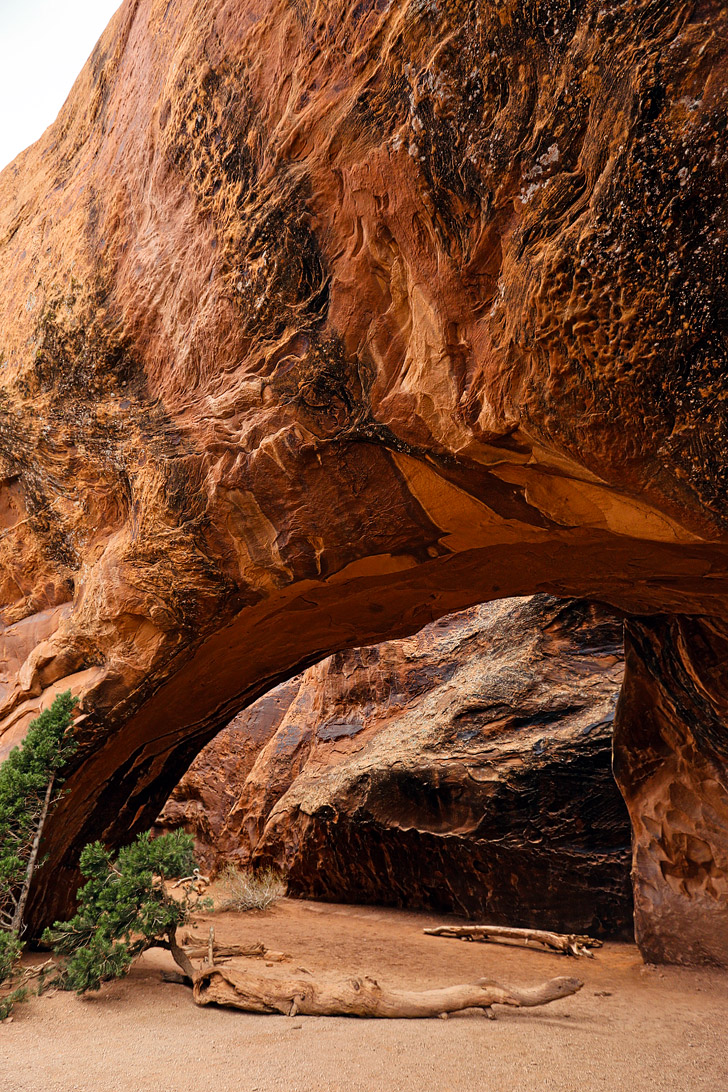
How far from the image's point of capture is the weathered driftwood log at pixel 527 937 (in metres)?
6.02

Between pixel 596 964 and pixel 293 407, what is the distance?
5.17 metres

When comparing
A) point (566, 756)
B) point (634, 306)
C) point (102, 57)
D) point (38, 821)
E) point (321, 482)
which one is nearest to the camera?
point (634, 306)

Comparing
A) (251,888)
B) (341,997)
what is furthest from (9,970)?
(251,888)

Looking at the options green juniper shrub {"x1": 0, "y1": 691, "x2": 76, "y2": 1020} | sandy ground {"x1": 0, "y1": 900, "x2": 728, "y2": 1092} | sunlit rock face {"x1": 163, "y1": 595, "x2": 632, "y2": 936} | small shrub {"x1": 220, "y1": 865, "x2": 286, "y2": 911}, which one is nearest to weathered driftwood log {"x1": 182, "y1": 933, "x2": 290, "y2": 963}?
sandy ground {"x1": 0, "y1": 900, "x2": 728, "y2": 1092}

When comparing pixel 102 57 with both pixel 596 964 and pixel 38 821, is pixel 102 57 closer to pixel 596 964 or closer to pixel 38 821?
pixel 38 821

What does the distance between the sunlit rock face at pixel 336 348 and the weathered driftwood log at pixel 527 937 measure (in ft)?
10.5

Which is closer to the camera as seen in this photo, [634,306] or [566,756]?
[634,306]

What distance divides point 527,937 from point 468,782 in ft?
5.26

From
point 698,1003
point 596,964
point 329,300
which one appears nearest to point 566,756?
point 596,964

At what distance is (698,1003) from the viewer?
4.28 meters

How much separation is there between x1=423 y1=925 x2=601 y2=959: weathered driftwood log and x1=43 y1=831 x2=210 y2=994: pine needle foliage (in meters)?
3.34

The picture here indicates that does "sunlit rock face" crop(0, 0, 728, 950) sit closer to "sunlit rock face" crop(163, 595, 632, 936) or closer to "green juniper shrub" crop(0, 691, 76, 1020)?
"green juniper shrub" crop(0, 691, 76, 1020)

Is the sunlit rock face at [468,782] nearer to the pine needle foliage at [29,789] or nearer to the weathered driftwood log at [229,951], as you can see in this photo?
the weathered driftwood log at [229,951]

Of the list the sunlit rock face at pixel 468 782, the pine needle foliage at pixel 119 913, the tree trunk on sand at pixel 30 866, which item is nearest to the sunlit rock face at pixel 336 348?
the tree trunk on sand at pixel 30 866
